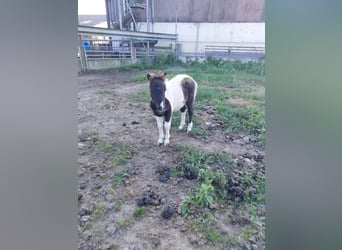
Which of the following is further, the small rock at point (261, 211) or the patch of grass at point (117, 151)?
the patch of grass at point (117, 151)

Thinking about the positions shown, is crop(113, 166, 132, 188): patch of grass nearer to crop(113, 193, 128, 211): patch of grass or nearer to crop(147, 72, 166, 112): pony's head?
crop(113, 193, 128, 211): patch of grass

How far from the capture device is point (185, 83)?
1.02 meters

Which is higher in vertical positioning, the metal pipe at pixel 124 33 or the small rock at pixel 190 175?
the metal pipe at pixel 124 33

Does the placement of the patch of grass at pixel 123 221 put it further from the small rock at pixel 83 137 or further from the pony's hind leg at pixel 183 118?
the pony's hind leg at pixel 183 118

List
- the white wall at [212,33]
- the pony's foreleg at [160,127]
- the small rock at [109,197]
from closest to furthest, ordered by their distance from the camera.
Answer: the white wall at [212,33], the small rock at [109,197], the pony's foreleg at [160,127]

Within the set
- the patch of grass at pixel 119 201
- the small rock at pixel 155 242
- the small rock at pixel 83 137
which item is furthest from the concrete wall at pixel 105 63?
the small rock at pixel 155 242

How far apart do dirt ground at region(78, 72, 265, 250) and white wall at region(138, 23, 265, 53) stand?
1.01ft

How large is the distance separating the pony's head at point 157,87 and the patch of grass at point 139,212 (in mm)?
531

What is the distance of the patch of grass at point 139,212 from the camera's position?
2.90 ft

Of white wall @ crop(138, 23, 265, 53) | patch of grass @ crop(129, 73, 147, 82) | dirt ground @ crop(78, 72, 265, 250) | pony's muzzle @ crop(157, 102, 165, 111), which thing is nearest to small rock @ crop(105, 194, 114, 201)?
dirt ground @ crop(78, 72, 265, 250)
